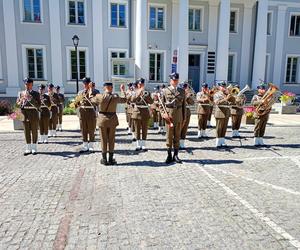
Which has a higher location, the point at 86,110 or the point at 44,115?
the point at 86,110

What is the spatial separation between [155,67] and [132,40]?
2630mm

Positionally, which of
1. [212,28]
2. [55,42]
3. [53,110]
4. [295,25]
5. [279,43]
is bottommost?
[53,110]

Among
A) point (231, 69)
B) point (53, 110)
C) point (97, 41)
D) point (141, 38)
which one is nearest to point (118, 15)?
point (97, 41)

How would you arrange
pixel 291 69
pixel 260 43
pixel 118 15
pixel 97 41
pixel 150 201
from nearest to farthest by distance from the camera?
pixel 150 201 → pixel 97 41 → pixel 118 15 → pixel 260 43 → pixel 291 69

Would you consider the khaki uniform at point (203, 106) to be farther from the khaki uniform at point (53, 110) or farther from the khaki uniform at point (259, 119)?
the khaki uniform at point (53, 110)

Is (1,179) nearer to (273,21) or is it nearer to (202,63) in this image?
(202,63)

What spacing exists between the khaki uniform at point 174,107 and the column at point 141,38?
1304 cm

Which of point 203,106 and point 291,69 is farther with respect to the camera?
point 291,69

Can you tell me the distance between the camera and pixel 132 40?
21.6m

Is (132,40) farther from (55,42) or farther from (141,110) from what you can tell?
(141,110)

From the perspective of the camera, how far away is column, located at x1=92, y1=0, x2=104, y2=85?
67.4 feet

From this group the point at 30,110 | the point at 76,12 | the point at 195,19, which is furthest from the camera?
the point at 195,19

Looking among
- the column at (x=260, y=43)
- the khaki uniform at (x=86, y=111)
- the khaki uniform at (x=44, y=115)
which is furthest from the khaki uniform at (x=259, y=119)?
the column at (x=260, y=43)

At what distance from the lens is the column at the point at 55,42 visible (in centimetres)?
2008
